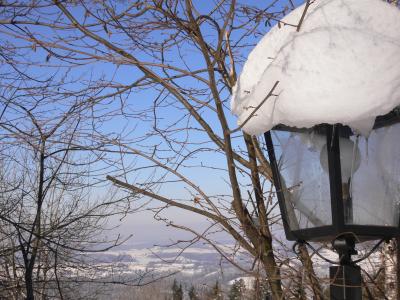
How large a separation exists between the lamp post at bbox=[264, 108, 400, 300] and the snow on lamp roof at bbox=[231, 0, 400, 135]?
0.09 meters

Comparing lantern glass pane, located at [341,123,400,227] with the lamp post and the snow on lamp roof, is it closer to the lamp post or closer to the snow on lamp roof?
the lamp post

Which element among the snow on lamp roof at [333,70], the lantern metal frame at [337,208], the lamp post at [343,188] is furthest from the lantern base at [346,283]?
the snow on lamp roof at [333,70]

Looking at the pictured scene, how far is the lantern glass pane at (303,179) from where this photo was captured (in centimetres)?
156

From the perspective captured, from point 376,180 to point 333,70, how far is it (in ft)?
1.26

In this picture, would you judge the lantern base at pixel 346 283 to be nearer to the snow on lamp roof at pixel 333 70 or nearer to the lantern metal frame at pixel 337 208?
the lantern metal frame at pixel 337 208

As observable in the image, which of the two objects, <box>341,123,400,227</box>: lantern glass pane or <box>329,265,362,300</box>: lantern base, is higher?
<box>341,123,400,227</box>: lantern glass pane

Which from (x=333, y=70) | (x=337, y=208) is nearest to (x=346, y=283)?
(x=337, y=208)

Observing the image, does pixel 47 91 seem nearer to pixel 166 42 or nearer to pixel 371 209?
pixel 166 42

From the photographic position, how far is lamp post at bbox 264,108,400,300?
59.6 inches

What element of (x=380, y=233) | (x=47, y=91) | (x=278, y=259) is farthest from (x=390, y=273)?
(x=47, y=91)

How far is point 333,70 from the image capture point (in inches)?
59.2

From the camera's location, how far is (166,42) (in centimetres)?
276

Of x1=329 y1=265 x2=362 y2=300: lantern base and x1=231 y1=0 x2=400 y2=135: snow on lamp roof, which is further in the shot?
x1=329 y1=265 x2=362 y2=300: lantern base

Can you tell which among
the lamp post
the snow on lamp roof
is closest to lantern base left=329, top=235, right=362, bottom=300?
the lamp post
